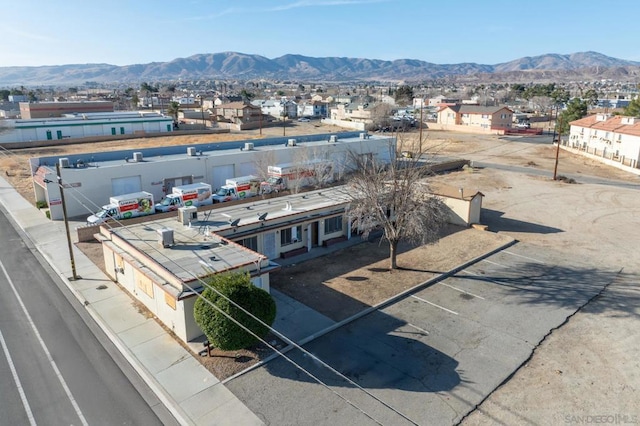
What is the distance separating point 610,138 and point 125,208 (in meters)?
67.4

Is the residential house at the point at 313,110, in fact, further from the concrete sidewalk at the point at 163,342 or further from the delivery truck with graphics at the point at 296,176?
the concrete sidewalk at the point at 163,342

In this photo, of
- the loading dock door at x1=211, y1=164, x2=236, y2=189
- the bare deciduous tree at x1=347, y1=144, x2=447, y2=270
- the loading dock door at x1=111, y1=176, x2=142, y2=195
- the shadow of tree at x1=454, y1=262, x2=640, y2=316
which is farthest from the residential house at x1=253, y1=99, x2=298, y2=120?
the shadow of tree at x1=454, y1=262, x2=640, y2=316

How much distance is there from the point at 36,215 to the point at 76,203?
153 inches

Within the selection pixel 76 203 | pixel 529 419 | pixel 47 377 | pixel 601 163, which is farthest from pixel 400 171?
pixel 601 163

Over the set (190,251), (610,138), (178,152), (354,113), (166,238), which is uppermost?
(354,113)

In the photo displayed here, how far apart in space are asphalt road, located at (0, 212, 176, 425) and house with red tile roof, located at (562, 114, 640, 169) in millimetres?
65926

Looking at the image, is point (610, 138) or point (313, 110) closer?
point (610, 138)

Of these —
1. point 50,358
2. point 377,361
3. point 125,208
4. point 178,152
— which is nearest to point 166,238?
point 50,358

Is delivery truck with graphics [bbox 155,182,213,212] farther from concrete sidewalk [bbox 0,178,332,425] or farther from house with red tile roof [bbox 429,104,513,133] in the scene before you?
house with red tile roof [bbox 429,104,513,133]

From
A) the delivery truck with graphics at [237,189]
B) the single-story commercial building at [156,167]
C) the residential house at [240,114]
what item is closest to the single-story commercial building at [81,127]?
the residential house at [240,114]

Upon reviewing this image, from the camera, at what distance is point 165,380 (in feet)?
51.8

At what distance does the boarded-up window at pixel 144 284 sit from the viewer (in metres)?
20.2

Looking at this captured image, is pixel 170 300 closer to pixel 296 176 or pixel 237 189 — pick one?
pixel 237 189

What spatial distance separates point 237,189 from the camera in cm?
4078
